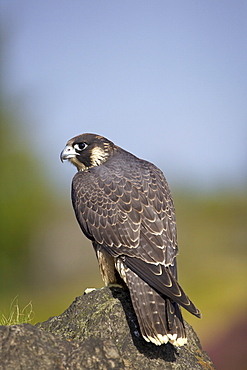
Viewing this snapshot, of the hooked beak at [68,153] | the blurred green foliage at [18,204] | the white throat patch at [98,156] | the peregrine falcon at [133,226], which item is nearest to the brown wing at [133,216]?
the peregrine falcon at [133,226]

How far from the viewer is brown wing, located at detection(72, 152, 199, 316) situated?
13.9ft

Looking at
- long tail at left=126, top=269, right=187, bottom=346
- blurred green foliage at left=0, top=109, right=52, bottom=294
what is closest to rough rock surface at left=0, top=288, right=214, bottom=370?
long tail at left=126, top=269, right=187, bottom=346

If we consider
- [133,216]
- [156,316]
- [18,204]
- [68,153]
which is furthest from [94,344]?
[18,204]

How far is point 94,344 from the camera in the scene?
3639 millimetres

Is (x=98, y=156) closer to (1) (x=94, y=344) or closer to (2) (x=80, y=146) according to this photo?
(2) (x=80, y=146)

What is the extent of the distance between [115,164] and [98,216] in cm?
67

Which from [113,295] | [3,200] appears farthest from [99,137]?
[3,200]

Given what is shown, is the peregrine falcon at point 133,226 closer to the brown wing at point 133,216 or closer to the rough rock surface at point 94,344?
the brown wing at point 133,216

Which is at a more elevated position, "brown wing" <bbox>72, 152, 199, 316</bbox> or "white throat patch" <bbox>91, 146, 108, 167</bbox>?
"white throat patch" <bbox>91, 146, 108, 167</bbox>

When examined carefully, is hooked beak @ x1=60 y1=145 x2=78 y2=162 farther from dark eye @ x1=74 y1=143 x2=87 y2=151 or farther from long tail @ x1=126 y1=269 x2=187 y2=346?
long tail @ x1=126 y1=269 x2=187 y2=346

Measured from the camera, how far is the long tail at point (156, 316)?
3.91 metres

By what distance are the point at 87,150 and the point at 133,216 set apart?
3.63ft

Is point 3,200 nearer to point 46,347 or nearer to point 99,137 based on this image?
point 99,137

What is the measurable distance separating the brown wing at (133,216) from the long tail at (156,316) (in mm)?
79
